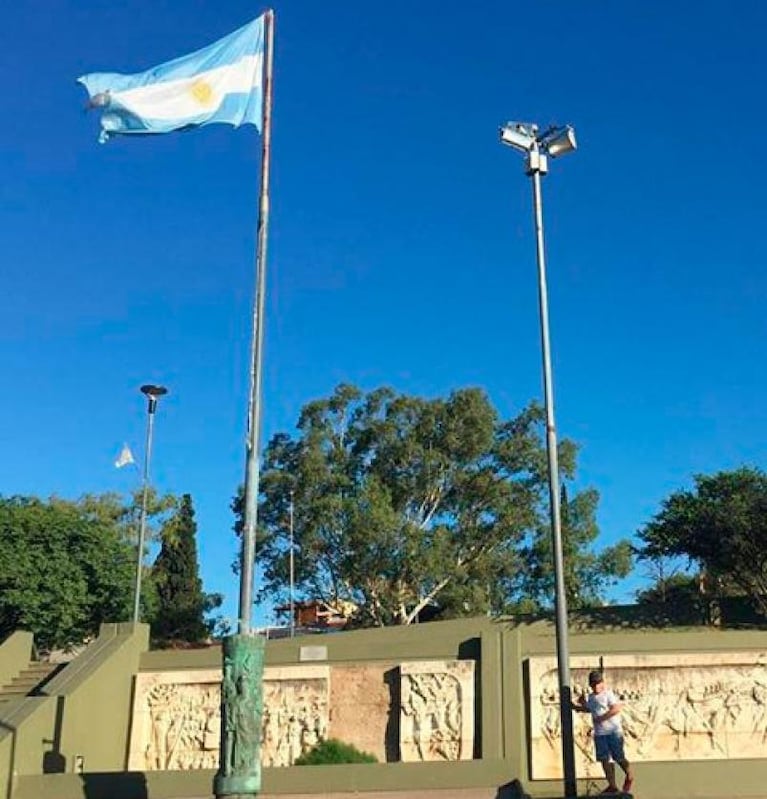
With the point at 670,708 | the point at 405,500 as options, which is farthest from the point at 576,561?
the point at 670,708

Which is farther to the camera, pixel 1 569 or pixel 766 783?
pixel 1 569

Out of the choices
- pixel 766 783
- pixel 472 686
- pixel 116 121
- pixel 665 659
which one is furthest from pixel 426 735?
pixel 116 121

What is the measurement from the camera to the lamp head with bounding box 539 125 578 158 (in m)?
14.3

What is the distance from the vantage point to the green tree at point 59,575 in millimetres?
26672

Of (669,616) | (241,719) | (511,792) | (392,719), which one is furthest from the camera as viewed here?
(669,616)

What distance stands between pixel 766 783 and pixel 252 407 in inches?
431

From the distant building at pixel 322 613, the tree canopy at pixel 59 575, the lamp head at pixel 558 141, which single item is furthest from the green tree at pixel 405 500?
the lamp head at pixel 558 141

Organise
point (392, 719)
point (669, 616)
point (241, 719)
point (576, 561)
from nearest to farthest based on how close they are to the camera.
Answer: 1. point (241, 719)
2. point (392, 719)
3. point (669, 616)
4. point (576, 561)

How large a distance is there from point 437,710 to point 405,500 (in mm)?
20727

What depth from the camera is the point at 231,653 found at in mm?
9977

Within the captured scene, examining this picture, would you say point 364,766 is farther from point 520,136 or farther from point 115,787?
point 520,136

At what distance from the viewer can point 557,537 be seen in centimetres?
1306

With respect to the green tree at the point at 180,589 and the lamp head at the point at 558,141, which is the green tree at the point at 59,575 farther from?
the lamp head at the point at 558,141

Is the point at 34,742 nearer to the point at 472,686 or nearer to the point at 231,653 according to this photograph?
the point at 472,686
